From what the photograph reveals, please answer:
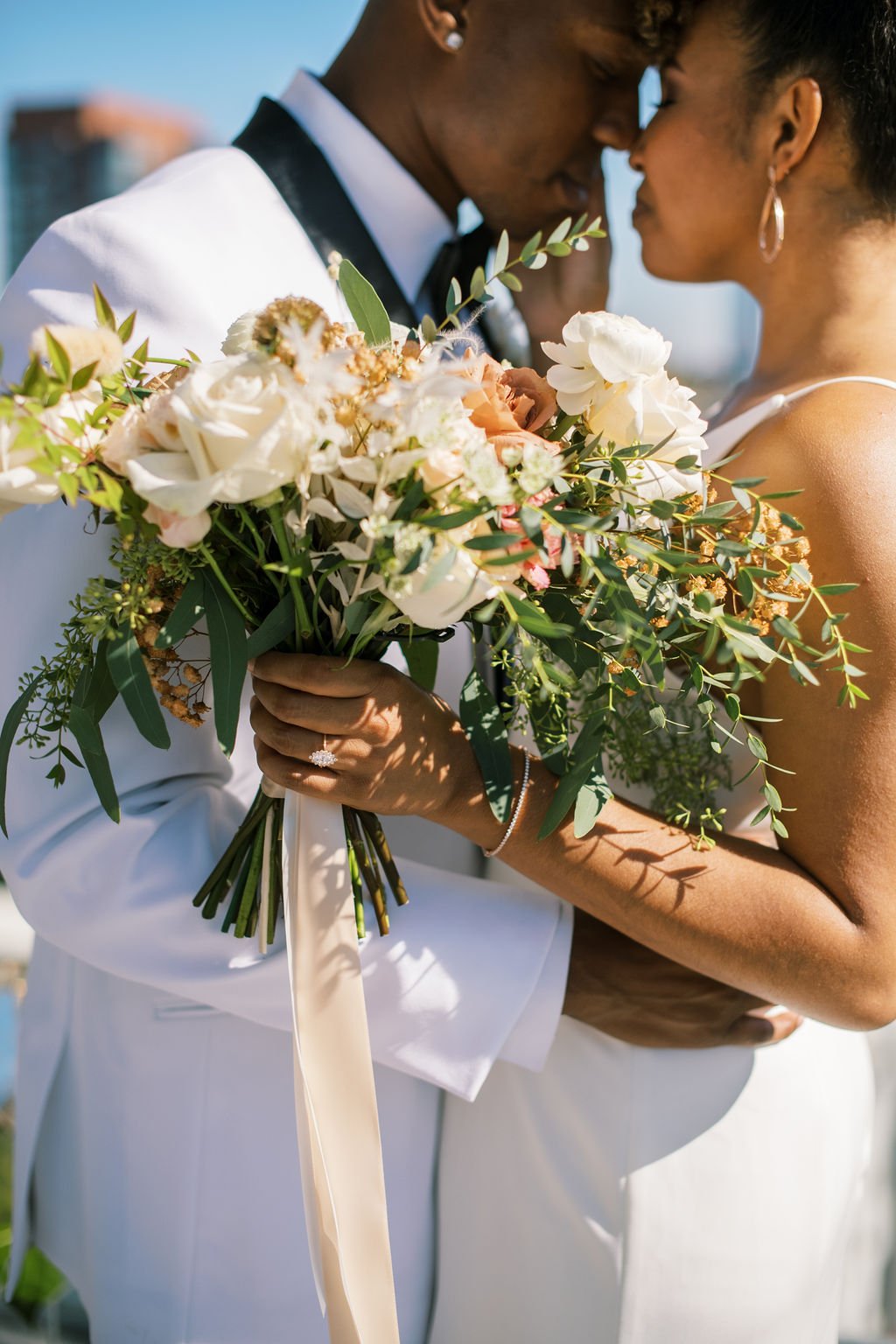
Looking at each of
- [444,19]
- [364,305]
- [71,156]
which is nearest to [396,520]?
[364,305]

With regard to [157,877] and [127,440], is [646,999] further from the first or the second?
[127,440]

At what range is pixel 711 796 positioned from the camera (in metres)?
1.75

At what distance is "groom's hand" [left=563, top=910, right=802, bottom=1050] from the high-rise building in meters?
7.44

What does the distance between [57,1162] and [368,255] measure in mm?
1644

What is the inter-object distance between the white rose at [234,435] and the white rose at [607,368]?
14.1 inches

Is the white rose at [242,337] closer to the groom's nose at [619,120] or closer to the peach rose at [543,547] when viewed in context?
the peach rose at [543,547]

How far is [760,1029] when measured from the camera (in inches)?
68.3

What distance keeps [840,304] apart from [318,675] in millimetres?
1048

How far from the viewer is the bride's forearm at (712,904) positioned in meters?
1.46

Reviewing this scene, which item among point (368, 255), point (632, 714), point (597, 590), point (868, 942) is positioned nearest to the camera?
point (597, 590)

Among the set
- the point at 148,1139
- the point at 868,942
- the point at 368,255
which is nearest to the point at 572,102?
the point at 368,255

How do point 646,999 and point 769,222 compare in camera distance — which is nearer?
point 646,999

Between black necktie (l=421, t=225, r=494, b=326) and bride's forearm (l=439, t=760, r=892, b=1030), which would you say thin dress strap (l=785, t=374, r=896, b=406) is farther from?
black necktie (l=421, t=225, r=494, b=326)

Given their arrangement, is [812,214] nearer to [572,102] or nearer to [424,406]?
[572,102]
